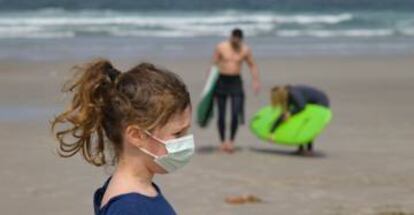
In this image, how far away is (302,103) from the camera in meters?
12.9

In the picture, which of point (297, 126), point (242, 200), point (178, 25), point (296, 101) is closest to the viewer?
point (242, 200)

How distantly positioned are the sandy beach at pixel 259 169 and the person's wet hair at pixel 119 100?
4895 mm

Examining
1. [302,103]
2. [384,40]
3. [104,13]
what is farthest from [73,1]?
[302,103]

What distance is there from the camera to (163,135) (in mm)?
2990

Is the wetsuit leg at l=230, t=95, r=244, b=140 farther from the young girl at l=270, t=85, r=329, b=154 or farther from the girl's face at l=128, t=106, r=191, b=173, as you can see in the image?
the girl's face at l=128, t=106, r=191, b=173

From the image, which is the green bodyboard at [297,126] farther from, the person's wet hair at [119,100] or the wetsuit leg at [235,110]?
the person's wet hair at [119,100]

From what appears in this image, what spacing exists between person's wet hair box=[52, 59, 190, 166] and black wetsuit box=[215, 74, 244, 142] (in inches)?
390

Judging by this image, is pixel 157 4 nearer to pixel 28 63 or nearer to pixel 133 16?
pixel 133 16

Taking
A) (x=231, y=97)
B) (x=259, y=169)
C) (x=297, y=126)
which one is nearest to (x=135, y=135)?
(x=259, y=169)

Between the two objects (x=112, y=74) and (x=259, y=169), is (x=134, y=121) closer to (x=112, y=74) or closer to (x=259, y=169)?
(x=112, y=74)

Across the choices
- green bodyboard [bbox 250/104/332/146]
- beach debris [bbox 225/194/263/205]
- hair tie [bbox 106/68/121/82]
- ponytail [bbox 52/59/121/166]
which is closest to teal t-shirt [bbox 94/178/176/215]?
ponytail [bbox 52/59/121/166]

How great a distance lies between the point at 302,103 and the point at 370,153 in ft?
3.22

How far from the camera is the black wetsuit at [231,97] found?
13.0 meters

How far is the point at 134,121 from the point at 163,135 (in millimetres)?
95
